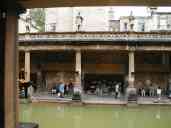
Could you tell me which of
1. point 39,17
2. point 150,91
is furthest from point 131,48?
point 39,17

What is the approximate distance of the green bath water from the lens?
18188 mm

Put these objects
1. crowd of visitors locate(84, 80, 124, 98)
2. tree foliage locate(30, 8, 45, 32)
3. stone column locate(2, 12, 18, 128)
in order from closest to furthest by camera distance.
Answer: stone column locate(2, 12, 18, 128), crowd of visitors locate(84, 80, 124, 98), tree foliage locate(30, 8, 45, 32)

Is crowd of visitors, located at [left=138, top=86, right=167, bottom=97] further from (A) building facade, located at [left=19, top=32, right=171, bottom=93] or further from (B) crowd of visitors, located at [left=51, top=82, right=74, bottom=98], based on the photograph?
(B) crowd of visitors, located at [left=51, top=82, right=74, bottom=98]

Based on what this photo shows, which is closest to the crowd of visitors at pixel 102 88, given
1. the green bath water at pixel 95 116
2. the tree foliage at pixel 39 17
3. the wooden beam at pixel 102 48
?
the wooden beam at pixel 102 48

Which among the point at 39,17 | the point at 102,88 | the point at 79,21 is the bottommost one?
the point at 102,88

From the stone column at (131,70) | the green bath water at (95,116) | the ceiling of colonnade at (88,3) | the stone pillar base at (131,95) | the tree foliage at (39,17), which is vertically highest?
the tree foliage at (39,17)

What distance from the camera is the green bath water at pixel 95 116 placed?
59.7ft

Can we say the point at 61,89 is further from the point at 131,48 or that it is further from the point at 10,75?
the point at 10,75

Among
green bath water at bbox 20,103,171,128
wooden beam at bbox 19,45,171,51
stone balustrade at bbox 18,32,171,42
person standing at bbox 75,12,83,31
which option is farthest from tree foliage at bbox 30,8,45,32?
green bath water at bbox 20,103,171,128

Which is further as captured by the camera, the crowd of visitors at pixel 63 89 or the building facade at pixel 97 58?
the crowd of visitors at pixel 63 89

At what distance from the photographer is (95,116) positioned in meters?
21.5

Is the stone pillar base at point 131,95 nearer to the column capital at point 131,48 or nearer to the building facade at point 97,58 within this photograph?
the building facade at point 97,58

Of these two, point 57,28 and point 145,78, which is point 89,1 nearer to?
point 145,78

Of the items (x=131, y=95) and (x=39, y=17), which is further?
(x=39, y=17)
